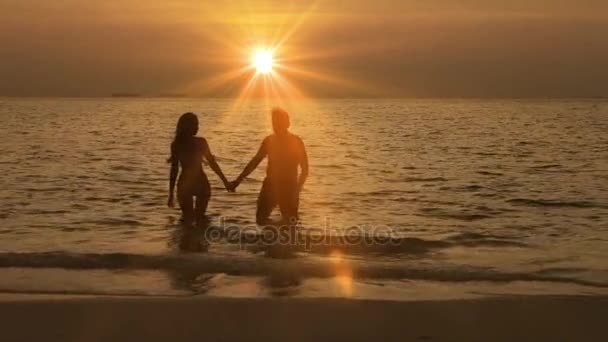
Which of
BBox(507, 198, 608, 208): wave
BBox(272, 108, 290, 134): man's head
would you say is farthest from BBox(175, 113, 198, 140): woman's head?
BBox(507, 198, 608, 208): wave

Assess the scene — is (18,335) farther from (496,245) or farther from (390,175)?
(390,175)

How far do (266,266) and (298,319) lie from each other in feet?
9.34

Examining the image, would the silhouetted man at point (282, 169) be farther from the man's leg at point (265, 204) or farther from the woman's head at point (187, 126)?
the woman's head at point (187, 126)

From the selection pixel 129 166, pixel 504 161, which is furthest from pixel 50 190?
pixel 504 161

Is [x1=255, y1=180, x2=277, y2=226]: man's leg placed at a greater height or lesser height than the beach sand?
greater

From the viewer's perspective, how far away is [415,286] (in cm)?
873

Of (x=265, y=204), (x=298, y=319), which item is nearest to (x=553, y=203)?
(x=265, y=204)

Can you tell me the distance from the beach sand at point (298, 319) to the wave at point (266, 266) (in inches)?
66.9

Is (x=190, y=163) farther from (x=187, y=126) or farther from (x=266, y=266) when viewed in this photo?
(x=266, y=266)

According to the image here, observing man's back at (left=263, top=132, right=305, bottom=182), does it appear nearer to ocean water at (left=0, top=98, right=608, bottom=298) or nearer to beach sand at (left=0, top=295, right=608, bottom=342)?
ocean water at (left=0, top=98, right=608, bottom=298)

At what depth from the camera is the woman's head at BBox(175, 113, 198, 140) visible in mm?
10781

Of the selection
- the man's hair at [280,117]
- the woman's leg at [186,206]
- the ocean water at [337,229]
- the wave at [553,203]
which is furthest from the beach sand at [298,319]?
the wave at [553,203]

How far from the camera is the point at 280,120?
10.5m

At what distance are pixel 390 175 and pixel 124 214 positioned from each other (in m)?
10.3
